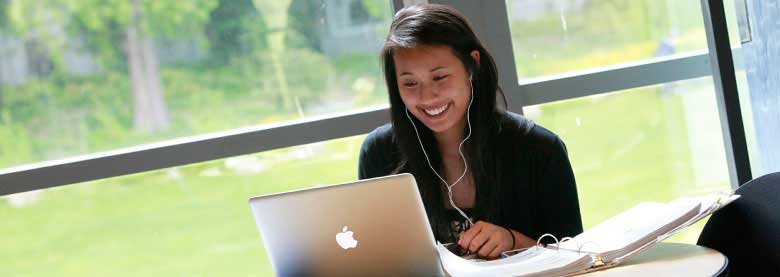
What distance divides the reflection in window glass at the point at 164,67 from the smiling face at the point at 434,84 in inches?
30.8

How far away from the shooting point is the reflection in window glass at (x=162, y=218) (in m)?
3.10

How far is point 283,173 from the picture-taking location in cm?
313

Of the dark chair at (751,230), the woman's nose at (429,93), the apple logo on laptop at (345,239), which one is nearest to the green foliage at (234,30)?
the woman's nose at (429,93)

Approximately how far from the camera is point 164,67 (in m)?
3.07

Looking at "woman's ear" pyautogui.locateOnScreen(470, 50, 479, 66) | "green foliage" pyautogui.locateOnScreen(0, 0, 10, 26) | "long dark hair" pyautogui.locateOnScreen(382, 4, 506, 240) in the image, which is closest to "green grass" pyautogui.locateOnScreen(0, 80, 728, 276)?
"green foliage" pyautogui.locateOnScreen(0, 0, 10, 26)

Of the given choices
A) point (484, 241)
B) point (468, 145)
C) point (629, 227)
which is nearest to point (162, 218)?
point (468, 145)

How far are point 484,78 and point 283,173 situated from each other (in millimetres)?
1004

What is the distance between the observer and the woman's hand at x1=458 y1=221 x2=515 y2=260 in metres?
1.96

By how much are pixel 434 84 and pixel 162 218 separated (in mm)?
1277

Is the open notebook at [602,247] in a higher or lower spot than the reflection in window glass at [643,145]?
lower

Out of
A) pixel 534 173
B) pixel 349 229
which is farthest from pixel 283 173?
pixel 349 229

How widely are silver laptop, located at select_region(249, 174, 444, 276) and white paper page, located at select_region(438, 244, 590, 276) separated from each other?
0.04 meters

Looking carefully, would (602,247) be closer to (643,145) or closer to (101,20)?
(643,145)

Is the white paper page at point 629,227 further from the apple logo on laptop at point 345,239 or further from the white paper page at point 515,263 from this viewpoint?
the apple logo on laptop at point 345,239
